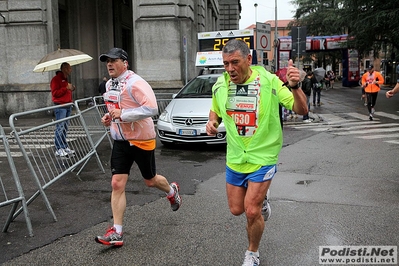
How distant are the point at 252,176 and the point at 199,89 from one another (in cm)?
776

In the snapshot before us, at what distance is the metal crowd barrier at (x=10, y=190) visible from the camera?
463 cm

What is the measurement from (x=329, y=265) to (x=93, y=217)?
2810 millimetres

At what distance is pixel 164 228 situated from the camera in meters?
4.81

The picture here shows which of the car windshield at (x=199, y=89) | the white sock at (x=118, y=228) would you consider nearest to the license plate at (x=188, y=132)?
the car windshield at (x=199, y=89)

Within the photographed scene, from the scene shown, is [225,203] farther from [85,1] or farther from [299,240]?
[85,1]

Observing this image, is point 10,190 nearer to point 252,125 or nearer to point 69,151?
point 69,151

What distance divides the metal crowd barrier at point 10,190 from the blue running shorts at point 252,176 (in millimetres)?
2331

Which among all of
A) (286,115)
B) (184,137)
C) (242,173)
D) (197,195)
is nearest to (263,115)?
(242,173)

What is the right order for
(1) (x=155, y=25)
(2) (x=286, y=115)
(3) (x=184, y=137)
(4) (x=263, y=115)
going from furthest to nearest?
(1) (x=155, y=25), (2) (x=286, y=115), (3) (x=184, y=137), (4) (x=263, y=115)

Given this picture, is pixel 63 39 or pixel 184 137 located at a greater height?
pixel 63 39

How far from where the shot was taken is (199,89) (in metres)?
11.2

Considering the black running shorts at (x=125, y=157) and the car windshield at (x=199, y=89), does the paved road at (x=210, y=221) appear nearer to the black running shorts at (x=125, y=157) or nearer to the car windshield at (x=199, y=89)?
the black running shorts at (x=125, y=157)

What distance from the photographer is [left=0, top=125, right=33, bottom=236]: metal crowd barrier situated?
182 inches

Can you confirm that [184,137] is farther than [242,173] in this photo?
Yes
